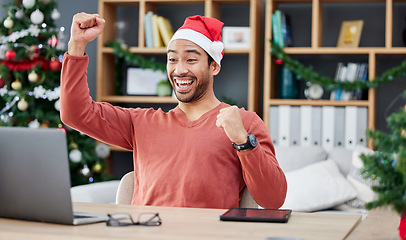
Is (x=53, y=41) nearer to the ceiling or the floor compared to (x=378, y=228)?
nearer to the ceiling

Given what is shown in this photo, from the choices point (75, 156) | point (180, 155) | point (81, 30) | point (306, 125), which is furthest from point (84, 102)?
point (306, 125)

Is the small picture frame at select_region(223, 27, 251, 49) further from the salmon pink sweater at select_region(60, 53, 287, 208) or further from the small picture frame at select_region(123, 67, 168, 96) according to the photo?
the salmon pink sweater at select_region(60, 53, 287, 208)

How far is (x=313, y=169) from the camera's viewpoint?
12.0 ft

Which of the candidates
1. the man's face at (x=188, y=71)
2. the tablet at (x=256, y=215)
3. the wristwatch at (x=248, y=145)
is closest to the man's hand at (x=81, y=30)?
the man's face at (x=188, y=71)

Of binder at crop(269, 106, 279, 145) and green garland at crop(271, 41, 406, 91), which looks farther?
binder at crop(269, 106, 279, 145)

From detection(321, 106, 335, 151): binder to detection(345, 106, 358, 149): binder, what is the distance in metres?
0.10

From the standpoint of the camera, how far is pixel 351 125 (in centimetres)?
423

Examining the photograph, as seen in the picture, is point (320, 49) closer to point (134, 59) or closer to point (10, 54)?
point (134, 59)

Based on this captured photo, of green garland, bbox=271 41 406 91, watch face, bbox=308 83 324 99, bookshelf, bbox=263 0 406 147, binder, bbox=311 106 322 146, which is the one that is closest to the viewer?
green garland, bbox=271 41 406 91

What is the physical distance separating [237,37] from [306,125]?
0.84m

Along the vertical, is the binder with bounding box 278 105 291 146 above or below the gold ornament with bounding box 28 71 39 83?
below

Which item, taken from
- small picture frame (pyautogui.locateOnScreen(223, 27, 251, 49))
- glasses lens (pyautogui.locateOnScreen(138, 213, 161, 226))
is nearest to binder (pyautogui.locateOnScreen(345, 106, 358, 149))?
small picture frame (pyautogui.locateOnScreen(223, 27, 251, 49))

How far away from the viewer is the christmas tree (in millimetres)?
4332

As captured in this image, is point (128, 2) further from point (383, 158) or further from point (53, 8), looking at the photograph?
point (383, 158)
